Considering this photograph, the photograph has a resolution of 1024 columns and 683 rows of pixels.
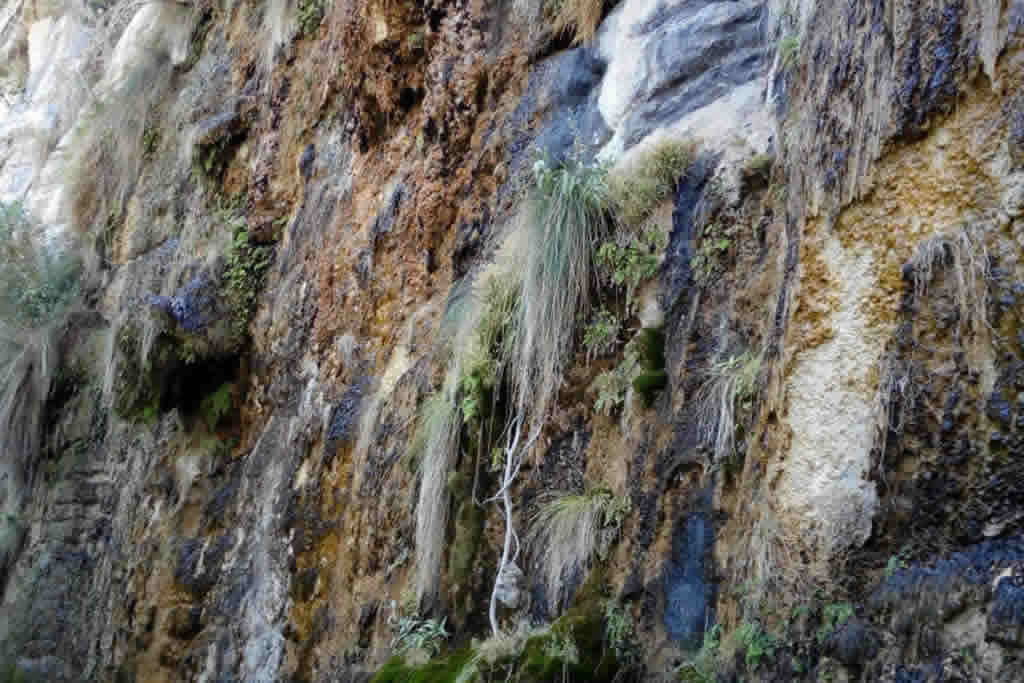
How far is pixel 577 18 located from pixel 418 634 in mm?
2670

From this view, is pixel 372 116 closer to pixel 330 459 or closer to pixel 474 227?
pixel 474 227

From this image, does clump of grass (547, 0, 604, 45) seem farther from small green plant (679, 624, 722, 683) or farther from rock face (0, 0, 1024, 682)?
small green plant (679, 624, 722, 683)

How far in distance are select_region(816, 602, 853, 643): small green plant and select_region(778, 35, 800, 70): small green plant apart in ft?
5.48

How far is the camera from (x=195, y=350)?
642 cm

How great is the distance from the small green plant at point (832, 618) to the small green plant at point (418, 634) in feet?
5.91

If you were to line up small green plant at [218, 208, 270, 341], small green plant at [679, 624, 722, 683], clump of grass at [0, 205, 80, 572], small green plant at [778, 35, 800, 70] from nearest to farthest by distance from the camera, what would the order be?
small green plant at [679, 624, 722, 683] < small green plant at [778, 35, 800, 70] < small green plant at [218, 208, 270, 341] < clump of grass at [0, 205, 80, 572]

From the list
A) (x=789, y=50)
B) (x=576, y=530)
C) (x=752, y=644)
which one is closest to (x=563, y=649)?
(x=576, y=530)

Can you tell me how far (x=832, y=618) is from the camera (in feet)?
7.76

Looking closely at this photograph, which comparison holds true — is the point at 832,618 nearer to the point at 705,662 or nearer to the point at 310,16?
the point at 705,662

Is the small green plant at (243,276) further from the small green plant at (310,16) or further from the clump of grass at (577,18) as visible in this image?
the clump of grass at (577,18)

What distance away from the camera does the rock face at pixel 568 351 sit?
7.61ft

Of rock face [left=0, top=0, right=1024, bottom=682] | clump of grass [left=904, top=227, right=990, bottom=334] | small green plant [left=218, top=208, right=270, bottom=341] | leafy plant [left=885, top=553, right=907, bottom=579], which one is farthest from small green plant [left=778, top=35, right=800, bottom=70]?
small green plant [left=218, top=208, right=270, bottom=341]

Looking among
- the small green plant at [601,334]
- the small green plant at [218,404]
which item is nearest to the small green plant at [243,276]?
the small green plant at [218,404]

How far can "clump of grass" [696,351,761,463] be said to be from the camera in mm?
3006
